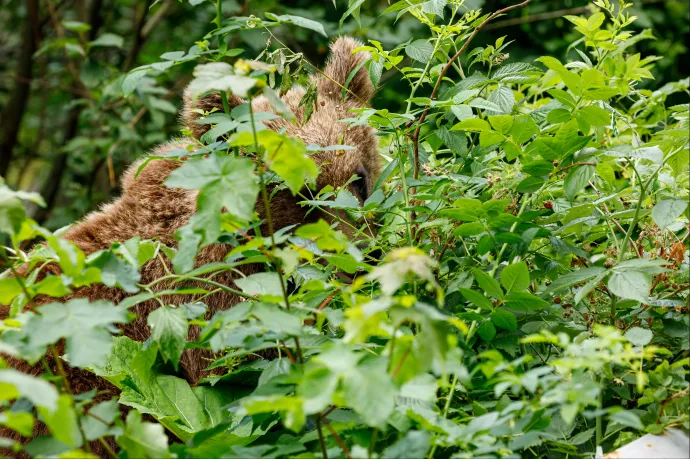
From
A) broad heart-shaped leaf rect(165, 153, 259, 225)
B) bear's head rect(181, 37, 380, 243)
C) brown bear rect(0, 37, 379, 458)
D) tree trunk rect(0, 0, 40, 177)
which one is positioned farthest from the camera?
tree trunk rect(0, 0, 40, 177)

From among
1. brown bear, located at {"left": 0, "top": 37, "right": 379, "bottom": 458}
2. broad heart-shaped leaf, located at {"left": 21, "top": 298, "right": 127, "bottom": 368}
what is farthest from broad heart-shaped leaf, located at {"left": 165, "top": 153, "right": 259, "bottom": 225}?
brown bear, located at {"left": 0, "top": 37, "right": 379, "bottom": 458}

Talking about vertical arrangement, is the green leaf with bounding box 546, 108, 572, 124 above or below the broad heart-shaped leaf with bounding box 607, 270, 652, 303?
above

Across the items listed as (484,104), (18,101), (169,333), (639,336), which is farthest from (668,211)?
(18,101)

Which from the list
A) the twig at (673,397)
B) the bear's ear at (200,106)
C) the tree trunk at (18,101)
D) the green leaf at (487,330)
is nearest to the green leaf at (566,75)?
the green leaf at (487,330)

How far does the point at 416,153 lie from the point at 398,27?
3953 millimetres

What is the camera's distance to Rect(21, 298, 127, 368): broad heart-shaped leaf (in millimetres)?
1154

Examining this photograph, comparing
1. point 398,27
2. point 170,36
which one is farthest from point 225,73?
point 170,36

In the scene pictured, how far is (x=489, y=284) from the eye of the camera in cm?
167

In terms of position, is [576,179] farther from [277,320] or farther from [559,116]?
[277,320]

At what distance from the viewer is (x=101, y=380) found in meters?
2.51

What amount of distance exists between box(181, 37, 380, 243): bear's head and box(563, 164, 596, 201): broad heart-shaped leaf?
1220 millimetres

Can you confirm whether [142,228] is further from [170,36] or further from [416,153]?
[170,36]

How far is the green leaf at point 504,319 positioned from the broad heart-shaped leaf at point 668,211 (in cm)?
36

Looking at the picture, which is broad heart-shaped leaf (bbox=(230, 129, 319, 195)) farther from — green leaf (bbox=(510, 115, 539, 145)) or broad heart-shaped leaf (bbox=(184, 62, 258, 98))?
green leaf (bbox=(510, 115, 539, 145))
